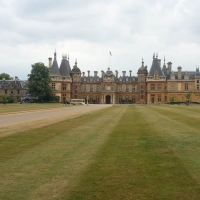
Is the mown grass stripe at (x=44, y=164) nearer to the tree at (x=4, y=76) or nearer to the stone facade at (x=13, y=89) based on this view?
the stone facade at (x=13, y=89)

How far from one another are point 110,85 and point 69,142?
359 feet

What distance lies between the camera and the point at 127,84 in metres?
124

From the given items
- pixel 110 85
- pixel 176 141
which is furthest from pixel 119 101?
pixel 176 141

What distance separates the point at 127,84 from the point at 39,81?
3928 cm

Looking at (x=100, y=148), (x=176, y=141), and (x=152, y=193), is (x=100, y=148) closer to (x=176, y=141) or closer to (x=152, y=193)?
(x=176, y=141)

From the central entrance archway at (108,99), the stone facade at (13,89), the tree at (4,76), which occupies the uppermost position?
the tree at (4,76)

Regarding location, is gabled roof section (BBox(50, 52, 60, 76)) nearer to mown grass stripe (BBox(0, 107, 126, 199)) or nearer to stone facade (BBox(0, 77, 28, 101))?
stone facade (BBox(0, 77, 28, 101))

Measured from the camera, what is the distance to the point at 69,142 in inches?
512

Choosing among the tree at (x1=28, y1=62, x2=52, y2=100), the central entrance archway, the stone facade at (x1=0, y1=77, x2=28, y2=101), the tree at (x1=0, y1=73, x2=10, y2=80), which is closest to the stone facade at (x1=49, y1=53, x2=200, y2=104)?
the central entrance archway

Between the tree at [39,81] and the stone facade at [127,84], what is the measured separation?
19.7m

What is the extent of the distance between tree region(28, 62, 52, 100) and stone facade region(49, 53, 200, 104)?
64.7ft

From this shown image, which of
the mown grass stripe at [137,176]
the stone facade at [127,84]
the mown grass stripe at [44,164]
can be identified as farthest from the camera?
the stone facade at [127,84]

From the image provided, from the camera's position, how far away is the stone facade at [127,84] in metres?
117

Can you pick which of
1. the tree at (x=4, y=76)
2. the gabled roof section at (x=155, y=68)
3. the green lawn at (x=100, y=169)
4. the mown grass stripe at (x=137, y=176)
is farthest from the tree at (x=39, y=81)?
A: the mown grass stripe at (x=137, y=176)
